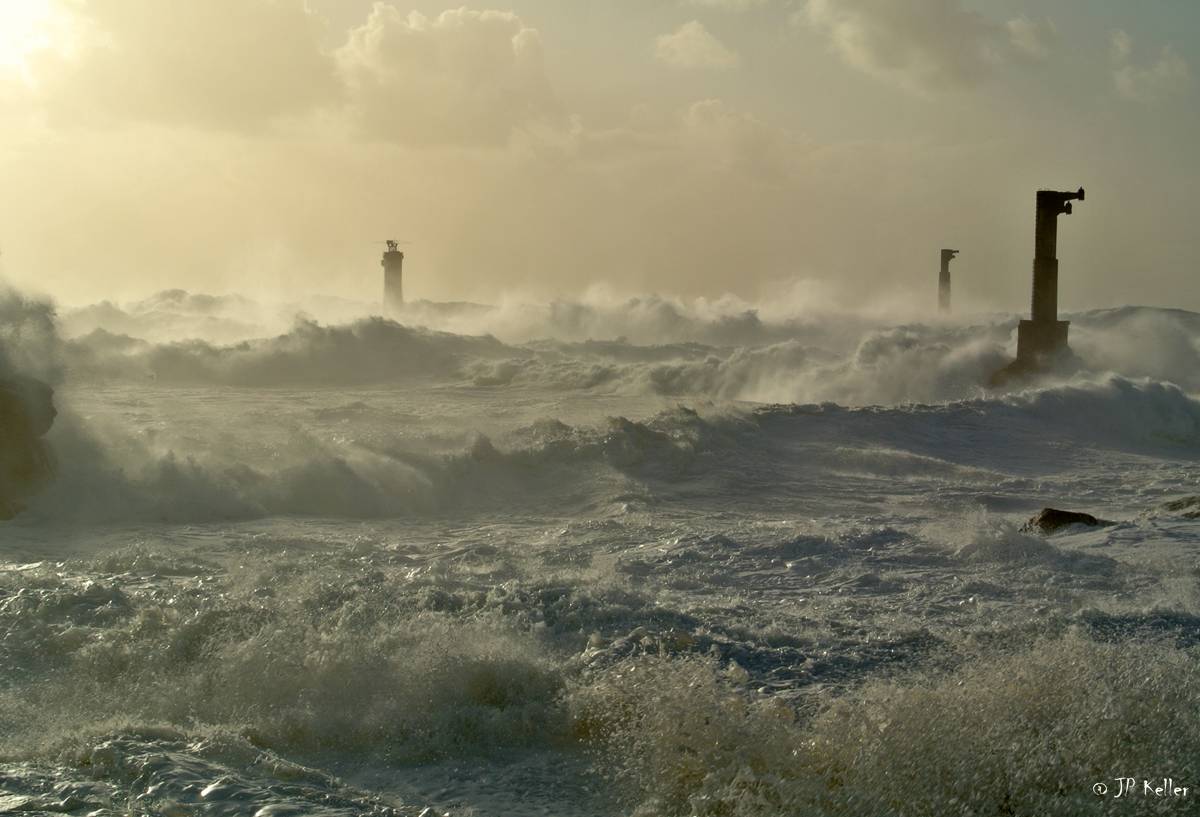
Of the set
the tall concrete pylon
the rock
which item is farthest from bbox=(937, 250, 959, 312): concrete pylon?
the rock

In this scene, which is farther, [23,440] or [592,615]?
[23,440]

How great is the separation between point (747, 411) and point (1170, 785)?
1219 centimetres

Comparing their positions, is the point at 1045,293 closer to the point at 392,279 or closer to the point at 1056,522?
the point at 1056,522

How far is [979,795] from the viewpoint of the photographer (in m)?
3.99

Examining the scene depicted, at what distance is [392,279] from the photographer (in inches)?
1441

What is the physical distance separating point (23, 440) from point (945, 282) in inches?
1184

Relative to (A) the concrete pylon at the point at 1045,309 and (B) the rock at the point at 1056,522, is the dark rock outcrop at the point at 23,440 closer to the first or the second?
(B) the rock at the point at 1056,522

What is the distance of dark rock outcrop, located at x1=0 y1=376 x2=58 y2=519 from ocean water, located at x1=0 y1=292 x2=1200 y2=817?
22 cm

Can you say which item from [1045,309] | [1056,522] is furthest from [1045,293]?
[1056,522]

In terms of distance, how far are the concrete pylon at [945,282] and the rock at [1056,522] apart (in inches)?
1089
